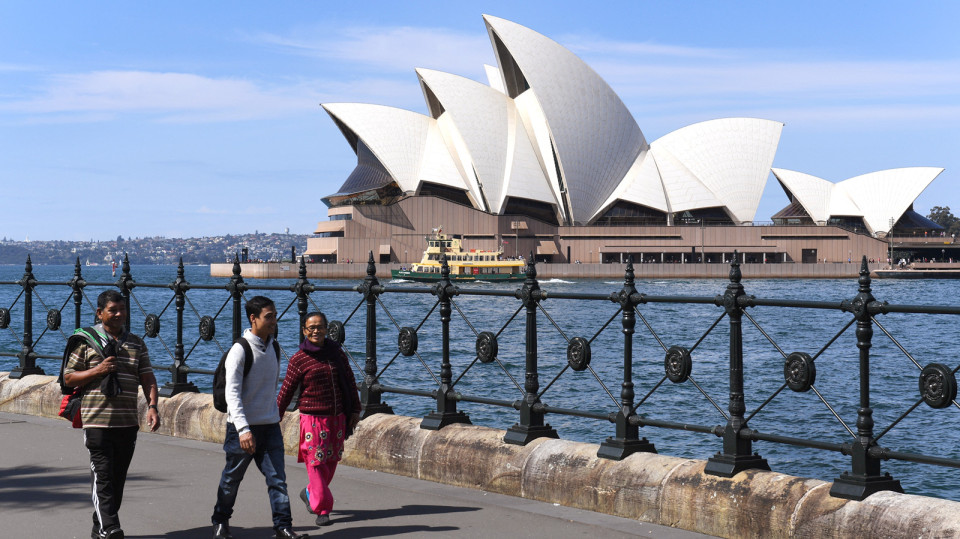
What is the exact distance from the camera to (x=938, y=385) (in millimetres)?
4996

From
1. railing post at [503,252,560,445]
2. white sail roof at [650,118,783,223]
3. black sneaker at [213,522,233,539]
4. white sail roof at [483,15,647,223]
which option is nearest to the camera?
black sneaker at [213,522,233,539]

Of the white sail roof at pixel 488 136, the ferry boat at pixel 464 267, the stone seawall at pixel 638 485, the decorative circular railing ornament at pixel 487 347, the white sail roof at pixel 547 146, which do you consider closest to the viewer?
the stone seawall at pixel 638 485

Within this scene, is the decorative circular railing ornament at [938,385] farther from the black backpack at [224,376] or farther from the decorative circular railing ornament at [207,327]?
the decorative circular railing ornament at [207,327]

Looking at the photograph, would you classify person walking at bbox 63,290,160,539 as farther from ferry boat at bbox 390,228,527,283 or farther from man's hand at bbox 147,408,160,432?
ferry boat at bbox 390,228,527,283

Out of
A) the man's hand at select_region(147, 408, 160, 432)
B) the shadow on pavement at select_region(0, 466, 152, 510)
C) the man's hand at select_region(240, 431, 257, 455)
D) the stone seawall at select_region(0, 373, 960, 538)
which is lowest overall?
the shadow on pavement at select_region(0, 466, 152, 510)

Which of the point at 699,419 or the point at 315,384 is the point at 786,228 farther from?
the point at 315,384

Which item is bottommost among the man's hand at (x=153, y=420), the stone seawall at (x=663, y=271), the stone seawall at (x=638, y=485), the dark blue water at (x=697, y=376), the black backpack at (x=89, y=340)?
the dark blue water at (x=697, y=376)

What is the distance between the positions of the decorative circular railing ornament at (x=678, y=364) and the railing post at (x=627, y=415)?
0.26 m

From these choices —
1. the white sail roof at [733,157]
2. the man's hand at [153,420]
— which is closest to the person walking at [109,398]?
the man's hand at [153,420]

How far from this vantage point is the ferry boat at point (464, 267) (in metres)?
81.1

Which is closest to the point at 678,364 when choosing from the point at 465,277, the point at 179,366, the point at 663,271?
the point at 179,366

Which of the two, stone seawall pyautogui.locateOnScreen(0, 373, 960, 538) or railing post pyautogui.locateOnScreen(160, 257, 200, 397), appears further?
railing post pyautogui.locateOnScreen(160, 257, 200, 397)

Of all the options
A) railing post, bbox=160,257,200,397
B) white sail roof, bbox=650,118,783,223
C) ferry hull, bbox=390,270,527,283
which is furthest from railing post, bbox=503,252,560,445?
white sail roof, bbox=650,118,783,223

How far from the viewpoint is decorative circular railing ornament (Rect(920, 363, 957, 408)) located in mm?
4961
